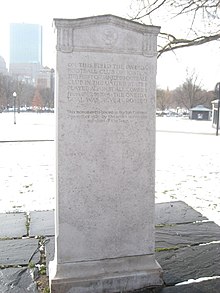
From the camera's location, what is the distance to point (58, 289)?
346 cm

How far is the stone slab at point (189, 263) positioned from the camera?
3900 millimetres

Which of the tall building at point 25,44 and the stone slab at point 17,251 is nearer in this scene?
the stone slab at point 17,251

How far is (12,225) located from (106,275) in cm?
258

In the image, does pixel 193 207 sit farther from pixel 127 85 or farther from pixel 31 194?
pixel 127 85

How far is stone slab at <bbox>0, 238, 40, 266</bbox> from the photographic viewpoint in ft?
14.2

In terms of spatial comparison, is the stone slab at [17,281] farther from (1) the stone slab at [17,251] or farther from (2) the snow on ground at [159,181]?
(2) the snow on ground at [159,181]

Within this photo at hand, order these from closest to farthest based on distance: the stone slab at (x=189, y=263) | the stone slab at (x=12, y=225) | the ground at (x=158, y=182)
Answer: the stone slab at (x=189, y=263)
the stone slab at (x=12, y=225)
the ground at (x=158, y=182)

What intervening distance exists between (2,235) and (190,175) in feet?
22.7

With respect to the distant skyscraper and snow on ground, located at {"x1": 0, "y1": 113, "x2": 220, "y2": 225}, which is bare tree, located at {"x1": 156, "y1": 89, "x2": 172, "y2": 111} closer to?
the distant skyscraper

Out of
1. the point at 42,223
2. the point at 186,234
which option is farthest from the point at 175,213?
the point at 42,223

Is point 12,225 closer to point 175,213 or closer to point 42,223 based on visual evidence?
point 42,223

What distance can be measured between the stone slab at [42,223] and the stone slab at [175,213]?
1690 millimetres

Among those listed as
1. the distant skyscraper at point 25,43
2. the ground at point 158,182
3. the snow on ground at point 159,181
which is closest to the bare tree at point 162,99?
the distant skyscraper at point 25,43

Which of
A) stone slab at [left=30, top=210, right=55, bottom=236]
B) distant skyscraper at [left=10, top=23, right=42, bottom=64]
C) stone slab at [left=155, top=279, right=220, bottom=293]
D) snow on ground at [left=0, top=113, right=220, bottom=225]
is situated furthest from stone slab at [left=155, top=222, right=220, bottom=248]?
distant skyscraper at [left=10, top=23, right=42, bottom=64]
